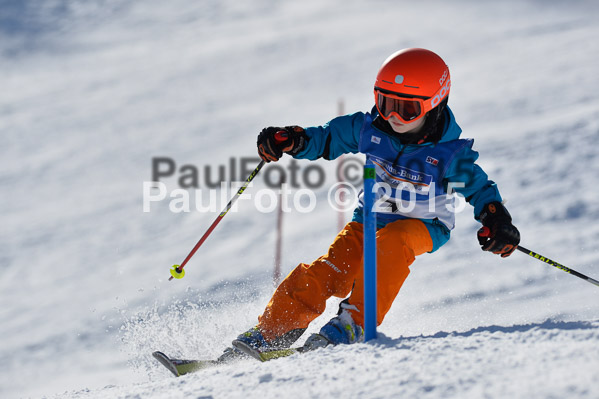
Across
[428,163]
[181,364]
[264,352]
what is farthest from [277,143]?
[181,364]

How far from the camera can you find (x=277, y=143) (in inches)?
145

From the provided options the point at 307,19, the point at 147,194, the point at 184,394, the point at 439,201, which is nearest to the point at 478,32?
the point at 307,19

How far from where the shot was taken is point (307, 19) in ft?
88.5

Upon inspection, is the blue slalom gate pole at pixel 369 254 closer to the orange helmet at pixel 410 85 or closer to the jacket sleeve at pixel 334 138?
the orange helmet at pixel 410 85

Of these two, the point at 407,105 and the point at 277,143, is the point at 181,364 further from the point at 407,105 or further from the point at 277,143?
the point at 407,105

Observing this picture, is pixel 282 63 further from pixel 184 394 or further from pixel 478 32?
pixel 184 394

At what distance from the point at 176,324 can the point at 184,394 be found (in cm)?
168

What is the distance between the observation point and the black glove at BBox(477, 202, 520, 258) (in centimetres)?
323

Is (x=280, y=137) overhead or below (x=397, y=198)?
overhead

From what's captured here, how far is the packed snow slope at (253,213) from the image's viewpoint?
2354 millimetres

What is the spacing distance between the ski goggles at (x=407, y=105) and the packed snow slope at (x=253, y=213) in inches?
42.2
